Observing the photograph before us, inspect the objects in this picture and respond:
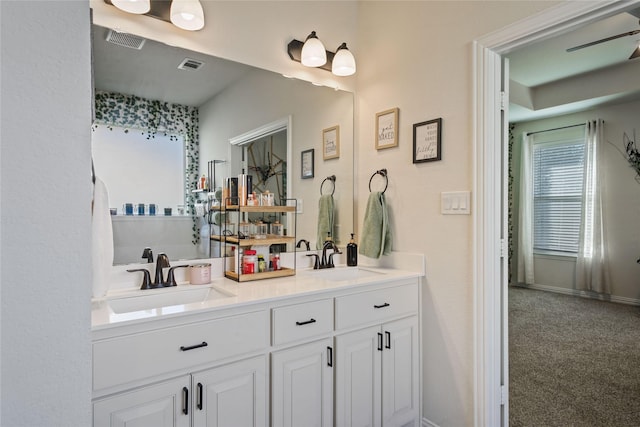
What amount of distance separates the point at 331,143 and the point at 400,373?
4.83 ft

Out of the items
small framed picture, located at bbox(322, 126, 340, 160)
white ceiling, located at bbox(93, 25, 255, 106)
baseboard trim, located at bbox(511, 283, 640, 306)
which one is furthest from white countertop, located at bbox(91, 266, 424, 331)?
baseboard trim, located at bbox(511, 283, 640, 306)

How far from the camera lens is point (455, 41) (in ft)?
6.43

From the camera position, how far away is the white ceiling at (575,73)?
346cm

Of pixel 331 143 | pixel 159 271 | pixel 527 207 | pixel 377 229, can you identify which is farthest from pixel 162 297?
pixel 527 207

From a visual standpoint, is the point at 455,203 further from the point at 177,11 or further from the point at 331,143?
the point at 177,11

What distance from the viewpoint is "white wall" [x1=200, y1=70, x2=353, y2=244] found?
79.2 inches

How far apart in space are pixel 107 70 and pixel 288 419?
176 cm

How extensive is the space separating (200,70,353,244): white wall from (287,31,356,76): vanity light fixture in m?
0.14

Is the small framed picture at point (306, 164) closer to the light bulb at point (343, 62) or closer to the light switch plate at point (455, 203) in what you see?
the light bulb at point (343, 62)

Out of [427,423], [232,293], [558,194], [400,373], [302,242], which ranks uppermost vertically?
[558,194]

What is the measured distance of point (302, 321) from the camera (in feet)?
5.31

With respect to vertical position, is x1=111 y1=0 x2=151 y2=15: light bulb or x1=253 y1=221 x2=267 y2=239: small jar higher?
x1=111 y1=0 x2=151 y2=15: light bulb

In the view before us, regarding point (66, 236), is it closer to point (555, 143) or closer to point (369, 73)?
point (369, 73)

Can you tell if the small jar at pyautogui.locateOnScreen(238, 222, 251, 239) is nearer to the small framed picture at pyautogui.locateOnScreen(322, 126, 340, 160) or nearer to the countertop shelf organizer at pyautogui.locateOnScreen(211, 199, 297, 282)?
the countertop shelf organizer at pyautogui.locateOnScreen(211, 199, 297, 282)
